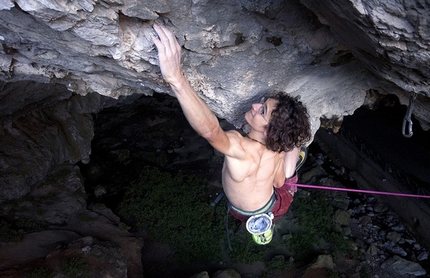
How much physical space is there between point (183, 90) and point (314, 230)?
576 centimetres

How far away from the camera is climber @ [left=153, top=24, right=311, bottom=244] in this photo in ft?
8.39

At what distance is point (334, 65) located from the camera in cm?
352

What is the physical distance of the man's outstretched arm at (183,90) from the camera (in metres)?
2.52

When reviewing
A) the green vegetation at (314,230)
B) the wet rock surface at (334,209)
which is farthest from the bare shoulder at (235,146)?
the green vegetation at (314,230)

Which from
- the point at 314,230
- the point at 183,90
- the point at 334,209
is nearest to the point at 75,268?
the point at 183,90

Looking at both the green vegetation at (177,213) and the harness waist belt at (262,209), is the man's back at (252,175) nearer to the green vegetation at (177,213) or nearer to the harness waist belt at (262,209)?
the harness waist belt at (262,209)

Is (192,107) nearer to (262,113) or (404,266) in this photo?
(262,113)

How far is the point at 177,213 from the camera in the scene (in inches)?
301

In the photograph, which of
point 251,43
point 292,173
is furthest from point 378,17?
point 292,173

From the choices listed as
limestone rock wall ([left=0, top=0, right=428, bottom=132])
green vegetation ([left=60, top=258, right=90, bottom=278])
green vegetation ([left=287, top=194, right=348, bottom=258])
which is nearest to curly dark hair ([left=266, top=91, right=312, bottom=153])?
limestone rock wall ([left=0, top=0, right=428, bottom=132])

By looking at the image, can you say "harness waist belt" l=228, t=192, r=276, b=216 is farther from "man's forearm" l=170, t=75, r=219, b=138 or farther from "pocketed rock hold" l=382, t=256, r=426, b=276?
"pocketed rock hold" l=382, t=256, r=426, b=276

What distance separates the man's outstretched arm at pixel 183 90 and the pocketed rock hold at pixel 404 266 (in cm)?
593

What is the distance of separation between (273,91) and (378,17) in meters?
1.65

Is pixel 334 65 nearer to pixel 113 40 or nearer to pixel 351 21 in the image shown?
pixel 351 21
